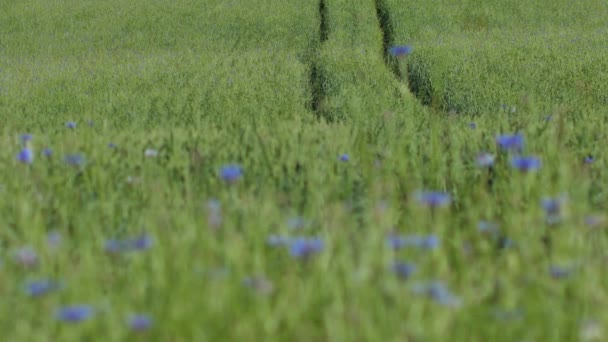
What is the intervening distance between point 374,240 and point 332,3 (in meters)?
12.0

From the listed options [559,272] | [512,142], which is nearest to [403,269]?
[559,272]

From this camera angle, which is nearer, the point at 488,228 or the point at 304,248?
the point at 304,248

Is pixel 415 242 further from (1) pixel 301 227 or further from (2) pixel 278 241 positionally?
(1) pixel 301 227

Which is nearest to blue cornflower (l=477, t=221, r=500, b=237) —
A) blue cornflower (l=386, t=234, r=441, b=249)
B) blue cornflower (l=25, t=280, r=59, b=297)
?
blue cornflower (l=386, t=234, r=441, b=249)

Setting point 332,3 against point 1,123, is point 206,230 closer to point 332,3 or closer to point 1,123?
point 1,123

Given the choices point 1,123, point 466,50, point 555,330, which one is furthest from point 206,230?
point 466,50

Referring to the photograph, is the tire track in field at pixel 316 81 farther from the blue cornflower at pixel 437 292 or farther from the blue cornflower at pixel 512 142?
the blue cornflower at pixel 437 292

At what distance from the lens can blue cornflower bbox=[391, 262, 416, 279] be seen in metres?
1.50

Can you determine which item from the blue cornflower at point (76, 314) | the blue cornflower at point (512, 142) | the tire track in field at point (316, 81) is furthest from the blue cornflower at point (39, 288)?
the tire track in field at point (316, 81)

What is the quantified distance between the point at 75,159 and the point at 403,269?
5.71 ft

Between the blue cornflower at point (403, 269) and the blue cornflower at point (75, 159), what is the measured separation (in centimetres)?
168

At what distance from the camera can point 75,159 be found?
2.82 m

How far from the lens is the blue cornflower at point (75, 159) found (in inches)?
111

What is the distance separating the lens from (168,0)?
15.1 m
